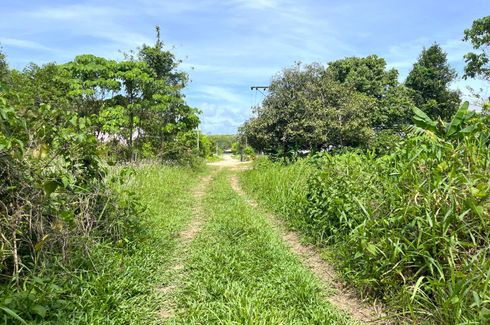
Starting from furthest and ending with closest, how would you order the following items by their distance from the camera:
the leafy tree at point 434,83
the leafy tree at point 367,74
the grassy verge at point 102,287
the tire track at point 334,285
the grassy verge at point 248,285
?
the leafy tree at point 434,83, the leafy tree at point 367,74, the tire track at point 334,285, the grassy verge at point 248,285, the grassy verge at point 102,287

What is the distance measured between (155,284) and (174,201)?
15.8ft

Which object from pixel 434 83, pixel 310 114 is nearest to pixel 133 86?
pixel 310 114

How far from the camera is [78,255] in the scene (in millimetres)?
3834

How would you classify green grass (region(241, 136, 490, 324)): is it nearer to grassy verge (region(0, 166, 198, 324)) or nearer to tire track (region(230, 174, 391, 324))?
tire track (region(230, 174, 391, 324))

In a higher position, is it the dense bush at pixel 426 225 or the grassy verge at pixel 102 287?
the dense bush at pixel 426 225

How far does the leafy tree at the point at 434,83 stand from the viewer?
25.4m

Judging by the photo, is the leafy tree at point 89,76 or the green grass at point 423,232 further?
the leafy tree at point 89,76

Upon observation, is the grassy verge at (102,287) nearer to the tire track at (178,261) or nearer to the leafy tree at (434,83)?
the tire track at (178,261)

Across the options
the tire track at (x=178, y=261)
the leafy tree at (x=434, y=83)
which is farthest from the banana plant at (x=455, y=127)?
the leafy tree at (x=434, y=83)

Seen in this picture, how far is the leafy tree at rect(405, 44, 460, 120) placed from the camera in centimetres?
2539

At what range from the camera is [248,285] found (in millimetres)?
3748

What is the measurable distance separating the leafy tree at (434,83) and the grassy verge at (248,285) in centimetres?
2397

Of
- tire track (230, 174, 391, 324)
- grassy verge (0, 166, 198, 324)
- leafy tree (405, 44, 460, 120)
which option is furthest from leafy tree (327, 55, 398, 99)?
grassy verge (0, 166, 198, 324)

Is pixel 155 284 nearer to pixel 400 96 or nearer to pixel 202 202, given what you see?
pixel 202 202
